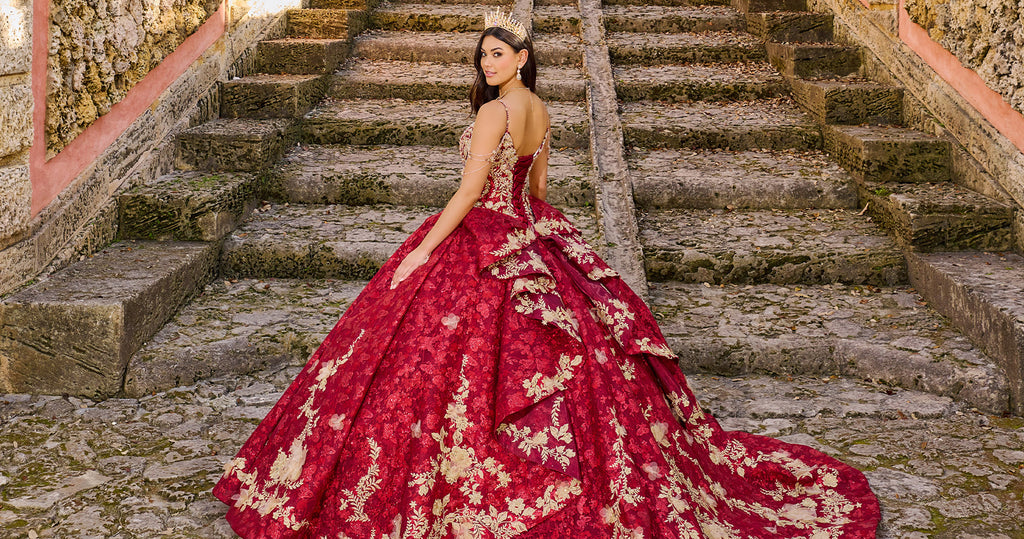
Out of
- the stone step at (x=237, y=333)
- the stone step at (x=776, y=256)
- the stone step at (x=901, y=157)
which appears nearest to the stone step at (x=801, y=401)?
the stone step at (x=776, y=256)

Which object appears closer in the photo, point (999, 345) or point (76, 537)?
point (76, 537)

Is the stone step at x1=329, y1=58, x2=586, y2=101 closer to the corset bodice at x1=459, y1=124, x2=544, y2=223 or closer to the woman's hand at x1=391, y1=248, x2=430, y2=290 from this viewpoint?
the corset bodice at x1=459, y1=124, x2=544, y2=223

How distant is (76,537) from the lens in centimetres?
288

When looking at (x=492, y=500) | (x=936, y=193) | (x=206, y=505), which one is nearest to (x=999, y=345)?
(x=936, y=193)

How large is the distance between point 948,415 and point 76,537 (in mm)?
3388

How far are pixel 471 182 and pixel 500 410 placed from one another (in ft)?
2.55

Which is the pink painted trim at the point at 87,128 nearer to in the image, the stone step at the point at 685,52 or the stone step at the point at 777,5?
the stone step at the point at 685,52

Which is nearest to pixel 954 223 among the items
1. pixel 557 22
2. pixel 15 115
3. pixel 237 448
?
pixel 237 448

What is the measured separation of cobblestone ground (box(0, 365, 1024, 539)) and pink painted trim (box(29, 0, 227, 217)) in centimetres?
99

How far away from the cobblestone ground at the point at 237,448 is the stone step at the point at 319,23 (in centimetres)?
369

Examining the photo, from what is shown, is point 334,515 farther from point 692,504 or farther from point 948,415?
point 948,415

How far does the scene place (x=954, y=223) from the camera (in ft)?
15.0

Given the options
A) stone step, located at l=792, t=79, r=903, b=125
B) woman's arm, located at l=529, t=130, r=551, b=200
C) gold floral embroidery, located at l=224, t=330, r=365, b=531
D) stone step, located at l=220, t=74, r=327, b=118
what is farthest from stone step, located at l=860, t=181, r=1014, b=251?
stone step, located at l=220, t=74, r=327, b=118

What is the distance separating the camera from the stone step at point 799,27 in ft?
23.0
